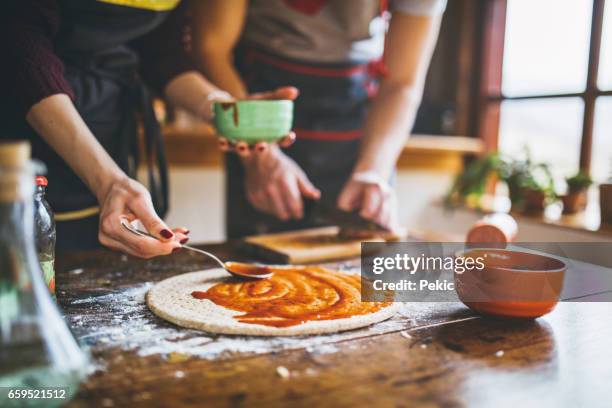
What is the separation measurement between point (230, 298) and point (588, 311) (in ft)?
2.10

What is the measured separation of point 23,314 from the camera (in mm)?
557

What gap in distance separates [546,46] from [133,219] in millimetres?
2815

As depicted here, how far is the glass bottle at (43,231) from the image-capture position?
2.89ft

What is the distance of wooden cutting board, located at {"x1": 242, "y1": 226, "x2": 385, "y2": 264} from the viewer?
4.37 ft

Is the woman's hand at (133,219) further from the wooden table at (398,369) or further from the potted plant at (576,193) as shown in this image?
the potted plant at (576,193)

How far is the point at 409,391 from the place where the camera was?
0.66 meters

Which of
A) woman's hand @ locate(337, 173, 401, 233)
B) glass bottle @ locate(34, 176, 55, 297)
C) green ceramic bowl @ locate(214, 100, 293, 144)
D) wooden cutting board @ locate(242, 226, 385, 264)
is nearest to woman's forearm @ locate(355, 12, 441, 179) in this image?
woman's hand @ locate(337, 173, 401, 233)

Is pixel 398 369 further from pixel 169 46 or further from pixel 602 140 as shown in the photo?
pixel 602 140

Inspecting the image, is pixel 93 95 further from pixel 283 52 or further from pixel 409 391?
pixel 409 391

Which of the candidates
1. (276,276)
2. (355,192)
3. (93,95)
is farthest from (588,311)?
(93,95)

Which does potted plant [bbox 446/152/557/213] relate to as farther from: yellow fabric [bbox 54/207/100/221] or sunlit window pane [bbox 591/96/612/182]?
yellow fabric [bbox 54/207/100/221]

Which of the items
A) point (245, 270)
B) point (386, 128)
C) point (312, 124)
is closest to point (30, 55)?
point (245, 270)

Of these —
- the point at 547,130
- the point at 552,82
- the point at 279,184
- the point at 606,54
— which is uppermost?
the point at 606,54

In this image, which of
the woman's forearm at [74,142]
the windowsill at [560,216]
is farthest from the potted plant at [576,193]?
the woman's forearm at [74,142]
